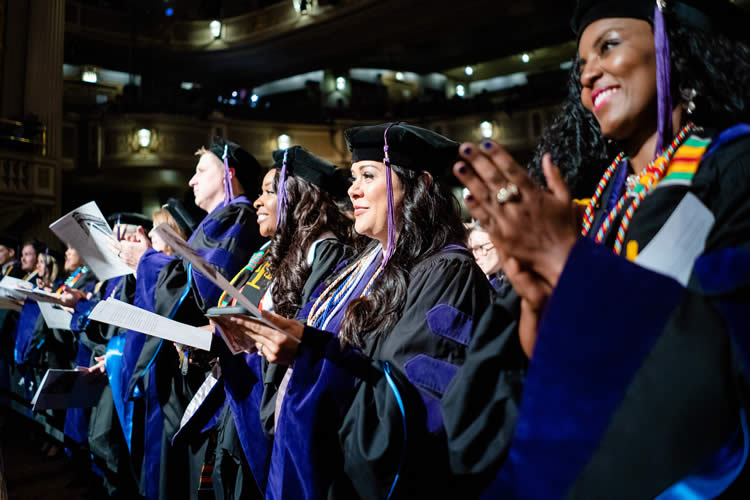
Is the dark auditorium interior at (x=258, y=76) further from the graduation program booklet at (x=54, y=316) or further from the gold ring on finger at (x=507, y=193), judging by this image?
the gold ring on finger at (x=507, y=193)

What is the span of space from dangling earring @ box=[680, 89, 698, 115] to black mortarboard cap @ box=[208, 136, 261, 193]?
270 cm

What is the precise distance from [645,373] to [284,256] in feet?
6.74

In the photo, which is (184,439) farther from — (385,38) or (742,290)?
(385,38)

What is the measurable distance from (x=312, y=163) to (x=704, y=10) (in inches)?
75.7

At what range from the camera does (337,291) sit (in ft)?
6.74

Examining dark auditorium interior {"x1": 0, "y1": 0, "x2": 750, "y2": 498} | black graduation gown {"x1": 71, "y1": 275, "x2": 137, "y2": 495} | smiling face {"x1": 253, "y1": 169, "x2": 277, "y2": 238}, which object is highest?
dark auditorium interior {"x1": 0, "y1": 0, "x2": 750, "y2": 498}

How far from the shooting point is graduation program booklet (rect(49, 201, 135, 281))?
266 centimetres

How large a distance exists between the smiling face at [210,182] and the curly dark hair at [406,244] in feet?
5.99

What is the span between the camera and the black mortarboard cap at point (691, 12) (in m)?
1.05

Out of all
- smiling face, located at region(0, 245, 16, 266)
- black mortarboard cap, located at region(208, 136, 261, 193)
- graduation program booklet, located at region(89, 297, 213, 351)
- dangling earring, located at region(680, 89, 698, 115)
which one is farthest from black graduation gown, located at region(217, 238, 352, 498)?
smiling face, located at region(0, 245, 16, 266)

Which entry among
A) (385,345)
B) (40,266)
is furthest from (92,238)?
(40,266)

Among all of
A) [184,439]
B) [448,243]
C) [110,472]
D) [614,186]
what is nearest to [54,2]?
[110,472]

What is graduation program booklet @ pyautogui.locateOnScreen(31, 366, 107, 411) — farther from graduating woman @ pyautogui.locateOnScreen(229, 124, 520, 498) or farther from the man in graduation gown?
graduating woman @ pyautogui.locateOnScreen(229, 124, 520, 498)

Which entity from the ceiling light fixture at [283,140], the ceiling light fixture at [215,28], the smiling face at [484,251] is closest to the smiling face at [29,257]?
the smiling face at [484,251]
